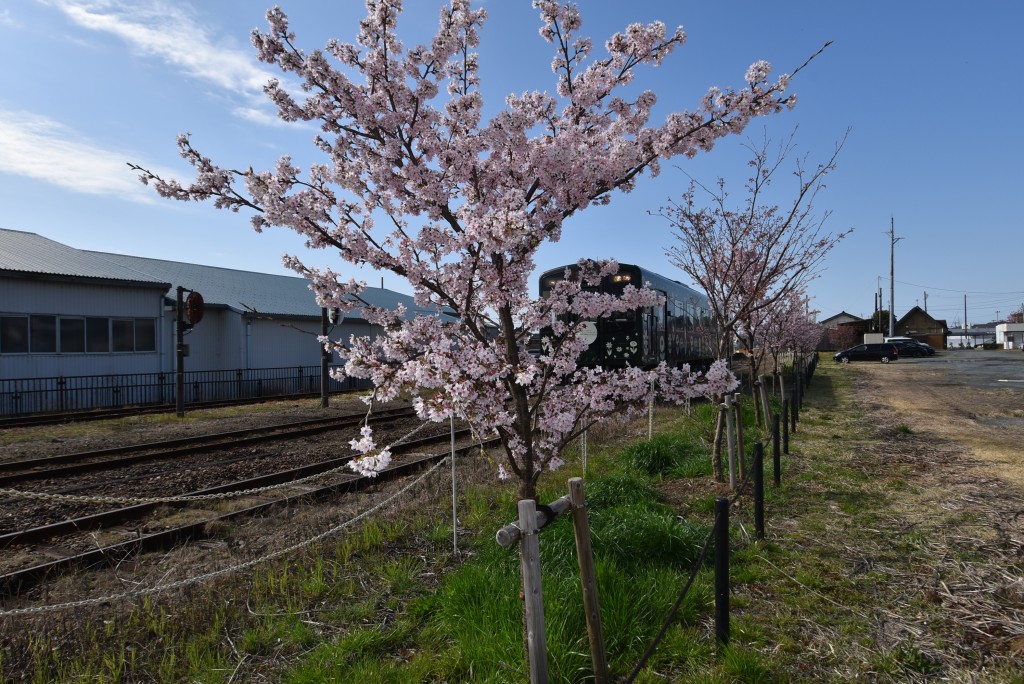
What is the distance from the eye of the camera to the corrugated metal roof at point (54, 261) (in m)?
20.5

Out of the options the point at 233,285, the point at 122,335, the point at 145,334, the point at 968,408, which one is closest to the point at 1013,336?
the point at 968,408

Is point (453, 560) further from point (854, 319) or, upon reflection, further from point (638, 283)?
point (854, 319)

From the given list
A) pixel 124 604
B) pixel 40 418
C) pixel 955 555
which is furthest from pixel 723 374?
pixel 40 418

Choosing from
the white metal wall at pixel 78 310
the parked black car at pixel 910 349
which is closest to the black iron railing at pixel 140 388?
the white metal wall at pixel 78 310

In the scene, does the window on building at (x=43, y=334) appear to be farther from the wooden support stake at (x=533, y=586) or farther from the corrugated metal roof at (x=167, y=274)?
the wooden support stake at (x=533, y=586)

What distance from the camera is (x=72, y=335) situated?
21.4 m

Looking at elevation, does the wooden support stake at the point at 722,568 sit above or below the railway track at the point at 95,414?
above

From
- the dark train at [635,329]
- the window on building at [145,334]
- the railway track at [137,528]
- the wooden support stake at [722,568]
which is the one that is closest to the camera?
the wooden support stake at [722,568]

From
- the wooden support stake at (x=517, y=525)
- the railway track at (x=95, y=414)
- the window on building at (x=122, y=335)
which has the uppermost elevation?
the window on building at (x=122, y=335)

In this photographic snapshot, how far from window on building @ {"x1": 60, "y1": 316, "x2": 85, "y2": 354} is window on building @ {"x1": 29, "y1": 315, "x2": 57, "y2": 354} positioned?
25 centimetres

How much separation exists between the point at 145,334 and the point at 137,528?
1925 centimetres

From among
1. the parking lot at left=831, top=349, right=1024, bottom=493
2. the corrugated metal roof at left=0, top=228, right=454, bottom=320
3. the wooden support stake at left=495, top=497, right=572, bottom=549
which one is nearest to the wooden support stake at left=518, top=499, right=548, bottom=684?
the wooden support stake at left=495, top=497, right=572, bottom=549

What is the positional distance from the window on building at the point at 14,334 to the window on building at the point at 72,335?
1.11 meters

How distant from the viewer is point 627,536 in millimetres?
5344
